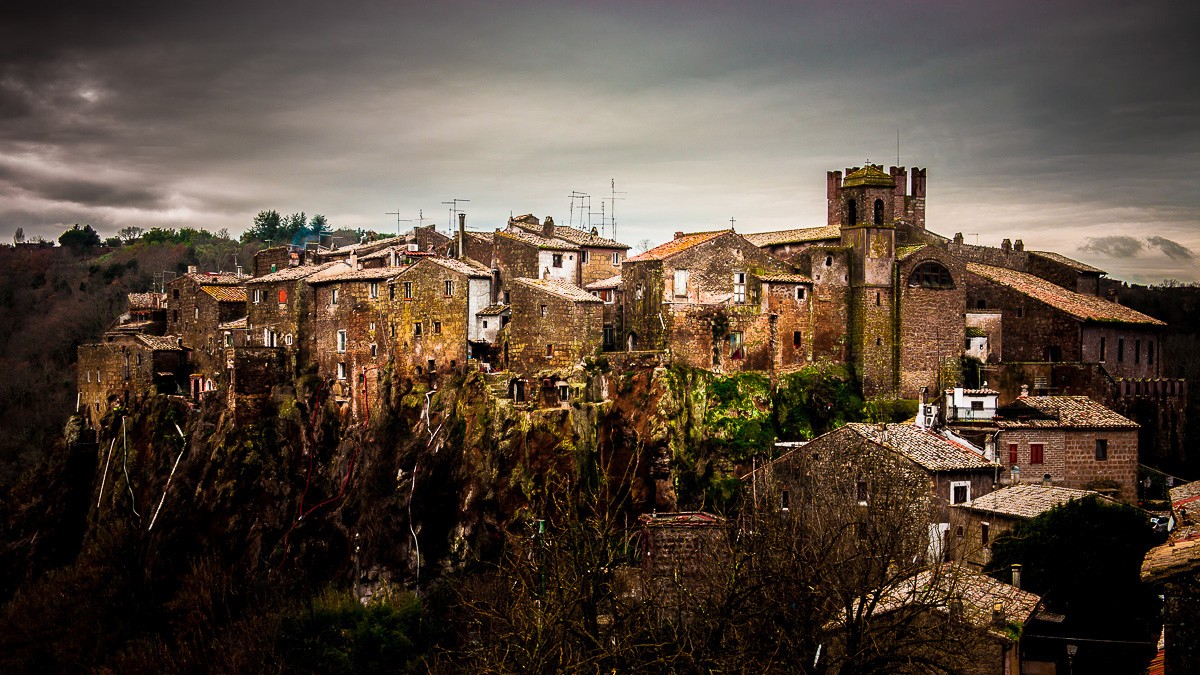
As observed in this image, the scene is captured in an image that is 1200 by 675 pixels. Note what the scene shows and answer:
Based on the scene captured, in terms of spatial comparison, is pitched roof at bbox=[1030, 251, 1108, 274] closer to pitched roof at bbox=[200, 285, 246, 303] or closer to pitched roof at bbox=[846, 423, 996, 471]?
pitched roof at bbox=[846, 423, 996, 471]

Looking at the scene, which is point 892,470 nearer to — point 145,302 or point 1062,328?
point 1062,328

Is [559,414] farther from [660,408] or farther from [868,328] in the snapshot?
[868,328]

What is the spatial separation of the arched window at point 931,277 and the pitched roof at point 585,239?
15281 mm

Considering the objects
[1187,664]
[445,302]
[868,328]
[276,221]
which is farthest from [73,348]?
[1187,664]

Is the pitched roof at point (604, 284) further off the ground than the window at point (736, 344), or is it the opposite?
the pitched roof at point (604, 284)

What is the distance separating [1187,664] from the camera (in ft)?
39.9

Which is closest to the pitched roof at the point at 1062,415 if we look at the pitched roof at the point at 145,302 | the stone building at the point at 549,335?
the stone building at the point at 549,335

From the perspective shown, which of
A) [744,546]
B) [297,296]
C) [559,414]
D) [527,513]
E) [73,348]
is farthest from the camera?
[73,348]

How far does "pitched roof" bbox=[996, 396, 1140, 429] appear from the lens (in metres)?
36.7

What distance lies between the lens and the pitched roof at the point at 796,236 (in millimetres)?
49469

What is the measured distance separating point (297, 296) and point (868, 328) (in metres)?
28.5

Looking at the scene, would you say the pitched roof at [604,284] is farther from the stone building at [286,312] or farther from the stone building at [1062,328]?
the stone building at [1062,328]

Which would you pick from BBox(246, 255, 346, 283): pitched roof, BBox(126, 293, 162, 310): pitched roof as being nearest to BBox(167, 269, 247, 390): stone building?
BBox(246, 255, 346, 283): pitched roof

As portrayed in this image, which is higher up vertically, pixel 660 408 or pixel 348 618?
pixel 660 408
